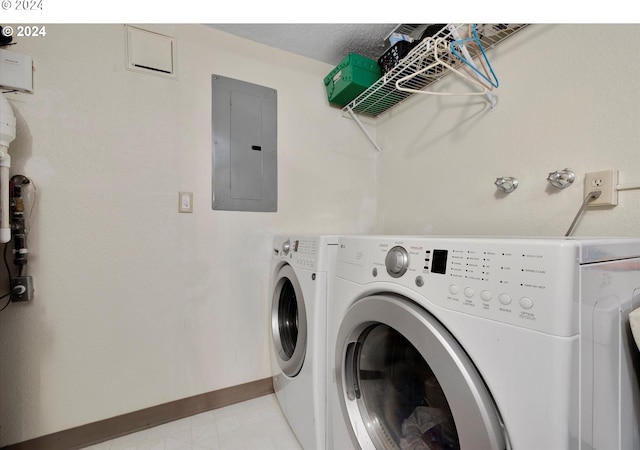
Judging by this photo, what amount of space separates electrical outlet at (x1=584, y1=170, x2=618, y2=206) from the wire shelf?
682 mm

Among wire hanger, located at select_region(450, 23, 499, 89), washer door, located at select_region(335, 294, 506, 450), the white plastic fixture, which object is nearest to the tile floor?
washer door, located at select_region(335, 294, 506, 450)

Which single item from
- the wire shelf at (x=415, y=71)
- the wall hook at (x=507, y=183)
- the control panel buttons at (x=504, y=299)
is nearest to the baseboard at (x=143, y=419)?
the control panel buttons at (x=504, y=299)

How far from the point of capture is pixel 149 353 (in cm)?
131

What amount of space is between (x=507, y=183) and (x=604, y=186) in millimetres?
297

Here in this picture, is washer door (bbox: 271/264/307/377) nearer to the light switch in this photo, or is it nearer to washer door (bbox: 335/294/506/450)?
washer door (bbox: 335/294/506/450)

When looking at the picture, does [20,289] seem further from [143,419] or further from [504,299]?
[504,299]

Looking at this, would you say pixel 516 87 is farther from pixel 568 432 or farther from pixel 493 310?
pixel 568 432

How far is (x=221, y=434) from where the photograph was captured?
Result: 1.25m

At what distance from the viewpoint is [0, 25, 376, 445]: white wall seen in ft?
3.71

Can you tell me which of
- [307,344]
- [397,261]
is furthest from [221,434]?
[397,261]

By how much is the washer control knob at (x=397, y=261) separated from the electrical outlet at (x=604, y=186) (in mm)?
793

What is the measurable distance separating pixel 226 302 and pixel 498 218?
1.42m

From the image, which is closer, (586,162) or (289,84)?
(586,162)

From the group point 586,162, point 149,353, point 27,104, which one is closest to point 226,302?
point 149,353
